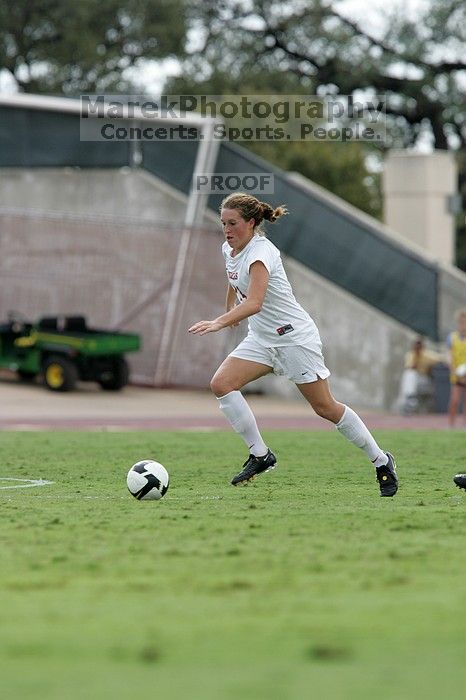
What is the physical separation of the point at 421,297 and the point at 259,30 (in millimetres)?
28662

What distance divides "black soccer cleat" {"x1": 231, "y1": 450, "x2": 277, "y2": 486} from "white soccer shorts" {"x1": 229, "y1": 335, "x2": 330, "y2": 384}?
30.8 inches

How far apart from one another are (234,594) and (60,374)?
20860mm

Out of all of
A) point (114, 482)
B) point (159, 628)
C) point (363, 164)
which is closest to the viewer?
point (159, 628)

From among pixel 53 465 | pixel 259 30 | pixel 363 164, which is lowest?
pixel 53 465

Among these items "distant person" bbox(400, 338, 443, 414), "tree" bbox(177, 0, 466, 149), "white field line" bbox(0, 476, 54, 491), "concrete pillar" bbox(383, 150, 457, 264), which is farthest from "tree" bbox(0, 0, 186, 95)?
"white field line" bbox(0, 476, 54, 491)

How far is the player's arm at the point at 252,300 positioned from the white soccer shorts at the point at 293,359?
455mm

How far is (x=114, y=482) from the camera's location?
1150cm

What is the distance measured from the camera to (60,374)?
26.5m

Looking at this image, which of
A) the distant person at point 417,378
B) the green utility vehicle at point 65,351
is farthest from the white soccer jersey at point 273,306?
the distant person at point 417,378

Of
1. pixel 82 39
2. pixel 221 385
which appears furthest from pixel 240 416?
pixel 82 39

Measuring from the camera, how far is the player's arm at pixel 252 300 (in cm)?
966

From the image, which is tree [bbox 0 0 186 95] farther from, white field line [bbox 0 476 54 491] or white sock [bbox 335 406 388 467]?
white sock [bbox 335 406 388 467]

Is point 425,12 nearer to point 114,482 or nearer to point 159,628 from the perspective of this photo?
point 114,482

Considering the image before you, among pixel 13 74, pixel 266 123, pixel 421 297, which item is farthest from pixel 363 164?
pixel 421 297
